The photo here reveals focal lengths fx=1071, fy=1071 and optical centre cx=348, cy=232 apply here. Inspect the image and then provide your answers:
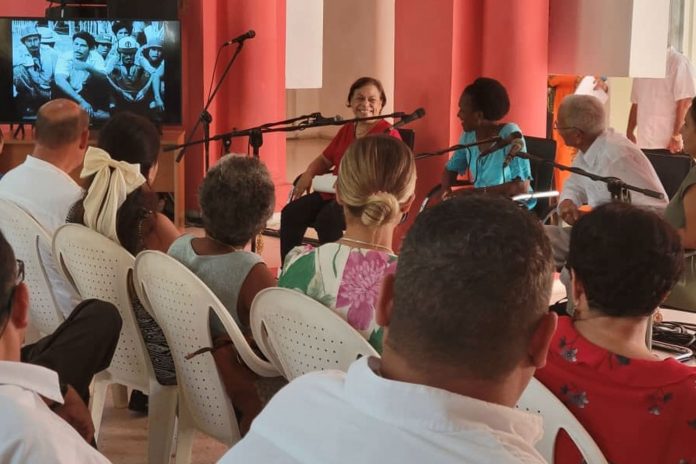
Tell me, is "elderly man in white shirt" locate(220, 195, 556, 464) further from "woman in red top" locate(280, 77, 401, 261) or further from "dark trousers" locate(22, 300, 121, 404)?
"woman in red top" locate(280, 77, 401, 261)

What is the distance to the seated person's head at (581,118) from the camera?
14.9 ft

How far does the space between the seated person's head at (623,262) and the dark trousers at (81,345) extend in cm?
109

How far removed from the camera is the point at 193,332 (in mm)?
2570

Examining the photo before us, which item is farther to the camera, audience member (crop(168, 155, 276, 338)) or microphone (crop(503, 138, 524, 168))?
microphone (crop(503, 138, 524, 168))

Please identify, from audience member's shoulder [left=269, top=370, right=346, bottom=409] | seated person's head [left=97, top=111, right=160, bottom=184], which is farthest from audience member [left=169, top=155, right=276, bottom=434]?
audience member's shoulder [left=269, top=370, right=346, bottom=409]

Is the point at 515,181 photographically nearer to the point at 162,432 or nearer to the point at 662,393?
the point at 162,432

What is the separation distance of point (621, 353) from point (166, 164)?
17.9ft

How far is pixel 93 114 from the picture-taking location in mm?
7031

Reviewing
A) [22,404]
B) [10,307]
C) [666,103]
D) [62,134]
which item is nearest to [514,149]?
[62,134]

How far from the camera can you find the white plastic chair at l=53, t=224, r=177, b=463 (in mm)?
2855

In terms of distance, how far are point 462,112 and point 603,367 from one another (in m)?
3.40

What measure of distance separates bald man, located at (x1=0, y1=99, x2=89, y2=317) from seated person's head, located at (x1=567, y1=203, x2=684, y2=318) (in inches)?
66.7

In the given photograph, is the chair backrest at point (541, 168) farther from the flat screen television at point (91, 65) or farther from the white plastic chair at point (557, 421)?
the white plastic chair at point (557, 421)

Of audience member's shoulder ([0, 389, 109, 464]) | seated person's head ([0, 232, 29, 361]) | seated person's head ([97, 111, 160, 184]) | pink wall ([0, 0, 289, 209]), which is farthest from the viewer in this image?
pink wall ([0, 0, 289, 209])
